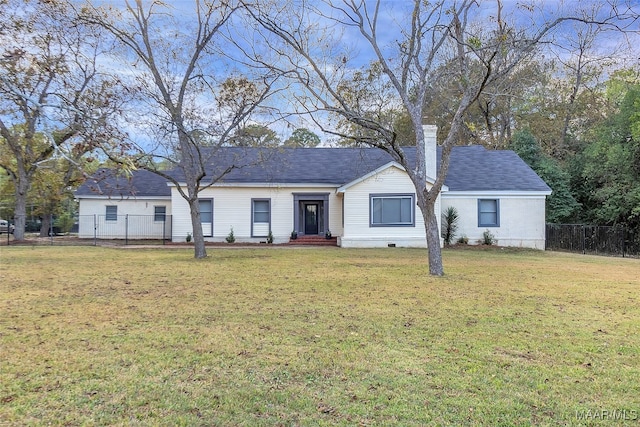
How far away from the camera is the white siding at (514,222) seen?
2083 cm

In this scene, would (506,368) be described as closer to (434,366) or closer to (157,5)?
(434,366)

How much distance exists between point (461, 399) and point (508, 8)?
10353 mm

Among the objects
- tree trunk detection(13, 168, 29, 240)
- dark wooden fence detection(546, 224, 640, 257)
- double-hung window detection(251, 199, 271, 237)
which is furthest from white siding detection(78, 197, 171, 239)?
dark wooden fence detection(546, 224, 640, 257)

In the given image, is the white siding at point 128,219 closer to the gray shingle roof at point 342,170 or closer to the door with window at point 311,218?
the gray shingle roof at point 342,170

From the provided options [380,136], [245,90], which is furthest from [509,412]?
[245,90]

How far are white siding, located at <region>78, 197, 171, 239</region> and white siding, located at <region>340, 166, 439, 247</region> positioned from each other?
431 inches

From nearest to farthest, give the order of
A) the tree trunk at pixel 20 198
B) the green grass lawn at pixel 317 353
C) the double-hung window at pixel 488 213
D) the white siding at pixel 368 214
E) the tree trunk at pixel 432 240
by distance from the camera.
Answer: the green grass lawn at pixel 317 353
the tree trunk at pixel 432 240
the white siding at pixel 368 214
the double-hung window at pixel 488 213
the tree trunk at pixel 20 198

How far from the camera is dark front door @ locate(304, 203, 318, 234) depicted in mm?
23469

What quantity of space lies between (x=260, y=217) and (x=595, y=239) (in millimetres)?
16616

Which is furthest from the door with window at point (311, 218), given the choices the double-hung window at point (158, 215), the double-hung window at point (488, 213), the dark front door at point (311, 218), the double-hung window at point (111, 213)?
the double-hung window at point (111, 213)

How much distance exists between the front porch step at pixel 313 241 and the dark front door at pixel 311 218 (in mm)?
1291

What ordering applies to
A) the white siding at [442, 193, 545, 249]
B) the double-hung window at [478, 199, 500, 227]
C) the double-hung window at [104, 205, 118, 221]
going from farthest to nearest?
the double-hung window at [104, 205, 118, 221] → the double-hung window at [478, 199, 500, 227] → the white siding at [442, 193, 545, 249]

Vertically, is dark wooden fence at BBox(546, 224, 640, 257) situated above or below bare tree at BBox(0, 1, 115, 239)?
below

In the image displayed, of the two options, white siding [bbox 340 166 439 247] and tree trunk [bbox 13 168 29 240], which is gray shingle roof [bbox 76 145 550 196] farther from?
tree trunk [bbox 13 168 29 240]
